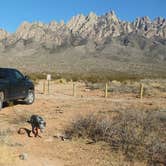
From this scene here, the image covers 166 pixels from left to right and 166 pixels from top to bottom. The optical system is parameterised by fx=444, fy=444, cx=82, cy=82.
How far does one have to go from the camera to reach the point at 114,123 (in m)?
12.8

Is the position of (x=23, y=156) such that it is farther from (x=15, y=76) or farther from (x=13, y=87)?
(x=15, y=76)

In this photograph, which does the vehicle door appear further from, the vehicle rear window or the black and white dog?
the black and white dog

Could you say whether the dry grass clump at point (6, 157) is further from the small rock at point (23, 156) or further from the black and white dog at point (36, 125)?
the black and white dog at point (36, 125)

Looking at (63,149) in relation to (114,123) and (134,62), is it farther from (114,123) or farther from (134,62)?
(134,62)

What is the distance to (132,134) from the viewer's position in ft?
37.7

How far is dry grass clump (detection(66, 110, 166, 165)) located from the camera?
1030 centimetres

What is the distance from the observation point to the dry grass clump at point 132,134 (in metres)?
10.3

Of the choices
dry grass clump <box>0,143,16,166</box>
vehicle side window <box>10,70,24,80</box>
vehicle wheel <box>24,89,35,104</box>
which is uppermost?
vehicle side window <box>10,70,24,80</box>

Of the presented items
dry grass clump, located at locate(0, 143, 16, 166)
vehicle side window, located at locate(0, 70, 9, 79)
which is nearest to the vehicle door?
vehicle side window, located at locate(0, 70, 9, 79)

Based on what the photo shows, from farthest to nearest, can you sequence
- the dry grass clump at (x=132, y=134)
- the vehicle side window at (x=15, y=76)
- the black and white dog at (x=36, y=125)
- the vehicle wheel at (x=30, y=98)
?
the vehicle wheel at (x=30, y=98), the vehicle side window at (x=15, y=76), the black and white dog at (x=36, y=125), the dry grass clump at (x=132, y=134)

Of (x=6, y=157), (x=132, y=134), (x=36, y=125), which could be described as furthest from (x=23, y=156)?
(x=132, y=134)

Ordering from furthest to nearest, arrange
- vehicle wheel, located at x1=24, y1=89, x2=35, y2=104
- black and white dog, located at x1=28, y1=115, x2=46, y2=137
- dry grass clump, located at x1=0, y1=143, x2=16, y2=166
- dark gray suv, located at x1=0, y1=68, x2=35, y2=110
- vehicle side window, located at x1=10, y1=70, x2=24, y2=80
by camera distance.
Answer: vehicle wheel, located at x1=24, y1=89, x2=35, y2=104, vehicle side window, located at x1=10, y1=70, x2=24, y2=80, dark gray suv, located at x1=0, y1=68, x2=35, y2=110, black and white dog, located at x1=28, y1=115, x2=46, y2=137, dry grass clump, located at x1=0, y1=143, x2=16, y2=166

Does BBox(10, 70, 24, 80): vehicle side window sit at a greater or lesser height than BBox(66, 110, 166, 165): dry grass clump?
greater

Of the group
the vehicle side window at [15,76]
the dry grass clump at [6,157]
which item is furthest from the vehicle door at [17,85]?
the dry grass clump at [6,157]
